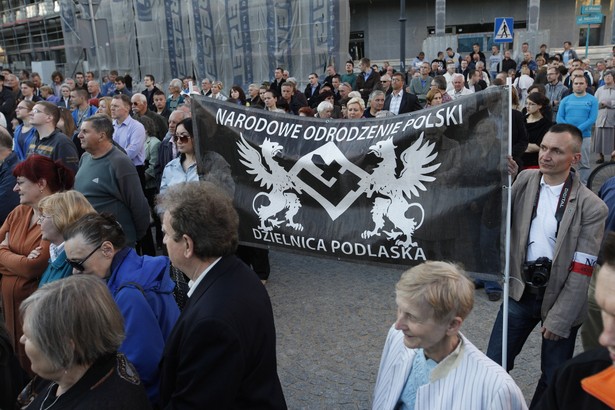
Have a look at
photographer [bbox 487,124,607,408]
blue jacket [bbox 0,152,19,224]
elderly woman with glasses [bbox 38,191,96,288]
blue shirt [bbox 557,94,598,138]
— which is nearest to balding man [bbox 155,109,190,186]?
A: blue jacket [bbox 0,152,19,224]

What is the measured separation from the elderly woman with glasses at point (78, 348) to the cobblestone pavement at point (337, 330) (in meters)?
1.99

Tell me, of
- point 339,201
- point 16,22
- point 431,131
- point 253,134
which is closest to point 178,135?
point 253,134

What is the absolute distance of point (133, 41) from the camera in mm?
20891

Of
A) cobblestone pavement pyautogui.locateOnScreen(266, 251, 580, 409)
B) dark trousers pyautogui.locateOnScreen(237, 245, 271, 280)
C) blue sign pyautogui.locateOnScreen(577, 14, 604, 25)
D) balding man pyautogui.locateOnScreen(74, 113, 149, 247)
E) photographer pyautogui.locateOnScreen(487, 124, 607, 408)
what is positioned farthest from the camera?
blue sign pyautogui.locateOnScreen(577, 14, 604, 25)

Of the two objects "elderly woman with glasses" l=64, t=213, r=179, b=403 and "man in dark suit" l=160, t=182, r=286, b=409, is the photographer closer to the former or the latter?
"man in dark suit" l=160, t=182, r=286, b=409

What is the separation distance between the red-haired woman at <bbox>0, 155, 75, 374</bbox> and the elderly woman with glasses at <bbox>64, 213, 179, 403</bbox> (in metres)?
1.03

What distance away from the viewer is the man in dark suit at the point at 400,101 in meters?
8.69

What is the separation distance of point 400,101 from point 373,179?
5298 millimetres

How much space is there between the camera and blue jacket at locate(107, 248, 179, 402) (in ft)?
7.98

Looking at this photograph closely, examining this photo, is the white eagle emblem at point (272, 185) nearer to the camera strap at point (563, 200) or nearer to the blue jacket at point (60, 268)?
the blue jacket at point (60, 268)

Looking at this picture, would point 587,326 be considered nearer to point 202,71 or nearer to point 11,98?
point 11,98

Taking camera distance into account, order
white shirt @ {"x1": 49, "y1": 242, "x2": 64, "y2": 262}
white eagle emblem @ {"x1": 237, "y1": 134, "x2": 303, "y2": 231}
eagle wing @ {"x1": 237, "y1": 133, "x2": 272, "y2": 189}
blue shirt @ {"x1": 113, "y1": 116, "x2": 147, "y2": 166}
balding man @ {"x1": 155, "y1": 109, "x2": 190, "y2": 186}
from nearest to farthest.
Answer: white shirt @ {"x1": 49, "y1": 242, "x2": 64, "y2": 262} < white eagle emblem @ {"x1": 237, "y1": 134, "x2": 303, "y2": 231} < eagle wing @ {"x1": 237, "y1": 133, "x2": 272, "y2": 189} < balding man @ {"x1": 155, "y1": 109, "x2": 190, "y2": 186} < blue shirt @ {"x1": 113, "y1": 116, "x2": 147, "y2": 166}

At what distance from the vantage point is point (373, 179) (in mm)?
3809

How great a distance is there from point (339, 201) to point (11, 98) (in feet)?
36.5
